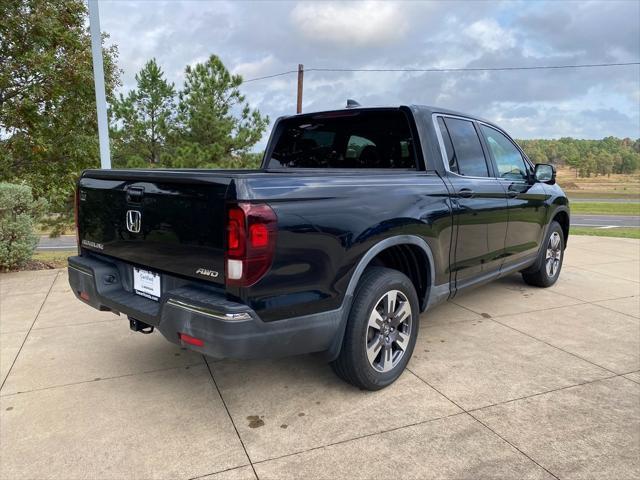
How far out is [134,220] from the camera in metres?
2.79

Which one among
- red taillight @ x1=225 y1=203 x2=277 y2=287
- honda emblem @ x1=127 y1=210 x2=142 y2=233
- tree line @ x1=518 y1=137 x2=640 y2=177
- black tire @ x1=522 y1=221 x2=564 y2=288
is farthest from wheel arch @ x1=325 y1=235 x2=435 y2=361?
tree line @ x1=518 y1=137 x2=640 y2=177

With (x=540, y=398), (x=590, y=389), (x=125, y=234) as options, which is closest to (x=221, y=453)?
(x=125, y=234)

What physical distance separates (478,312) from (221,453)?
10.6ft

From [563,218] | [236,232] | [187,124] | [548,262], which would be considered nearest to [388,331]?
[236,232]

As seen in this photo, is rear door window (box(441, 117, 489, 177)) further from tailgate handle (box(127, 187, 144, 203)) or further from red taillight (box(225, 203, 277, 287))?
tailgate handle (box(127, 187, 144, 203))

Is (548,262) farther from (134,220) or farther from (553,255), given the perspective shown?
(134,220)

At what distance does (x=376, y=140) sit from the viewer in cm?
378

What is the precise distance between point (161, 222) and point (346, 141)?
1.84 meters

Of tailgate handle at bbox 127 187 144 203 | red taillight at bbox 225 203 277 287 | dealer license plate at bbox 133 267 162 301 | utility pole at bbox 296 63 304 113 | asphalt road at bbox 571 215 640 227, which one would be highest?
utility pole at bbox 296 63 304 113

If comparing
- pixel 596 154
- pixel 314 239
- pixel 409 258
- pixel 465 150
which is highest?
pixel 596 154

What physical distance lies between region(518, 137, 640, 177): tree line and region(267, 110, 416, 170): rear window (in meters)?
92.8

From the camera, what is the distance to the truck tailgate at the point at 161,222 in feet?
7.76

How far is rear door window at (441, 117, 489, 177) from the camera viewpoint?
3.82 m

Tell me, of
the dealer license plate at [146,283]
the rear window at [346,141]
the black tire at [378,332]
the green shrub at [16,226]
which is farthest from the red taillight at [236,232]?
the green shrub at [16,226]
